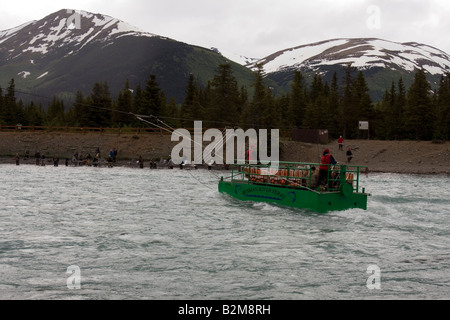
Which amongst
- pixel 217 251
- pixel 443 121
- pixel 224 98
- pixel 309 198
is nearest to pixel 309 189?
pixel 309 198

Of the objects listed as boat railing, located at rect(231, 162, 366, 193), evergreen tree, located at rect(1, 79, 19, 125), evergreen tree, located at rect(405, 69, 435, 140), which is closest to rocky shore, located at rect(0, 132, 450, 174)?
evergreen tree, located at rect(405, 69, 435, 140)

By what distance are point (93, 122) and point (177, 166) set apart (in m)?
35.3

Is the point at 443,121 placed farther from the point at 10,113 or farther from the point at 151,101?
the point at 10,113

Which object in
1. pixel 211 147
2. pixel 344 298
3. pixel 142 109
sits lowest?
pixel 344 298

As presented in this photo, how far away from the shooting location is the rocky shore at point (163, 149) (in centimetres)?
6856

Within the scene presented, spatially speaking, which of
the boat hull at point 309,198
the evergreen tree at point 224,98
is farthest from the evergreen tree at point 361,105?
the boat hull at point 309,198

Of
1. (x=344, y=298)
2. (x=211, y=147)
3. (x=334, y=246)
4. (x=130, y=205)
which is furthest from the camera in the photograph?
(x=211, y=147)

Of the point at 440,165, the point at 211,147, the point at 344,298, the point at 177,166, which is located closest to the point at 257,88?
the point at 211,147

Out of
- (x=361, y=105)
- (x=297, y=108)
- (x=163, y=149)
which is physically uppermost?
(x=297, y=108)

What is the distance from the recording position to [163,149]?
7456cm

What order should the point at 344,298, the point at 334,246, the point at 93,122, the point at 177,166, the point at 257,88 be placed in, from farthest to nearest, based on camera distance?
the point at 93,122 < the point at 257,88 < the point at 177,166 < the point at 334,246 < the point at 344,298

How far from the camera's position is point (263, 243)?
16578 mm

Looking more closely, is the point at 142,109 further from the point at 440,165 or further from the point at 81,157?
A: the point at 440,165

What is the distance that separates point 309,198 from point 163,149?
53.7 meters
